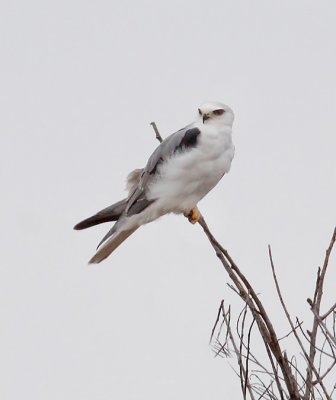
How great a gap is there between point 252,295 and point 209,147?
1.93 m

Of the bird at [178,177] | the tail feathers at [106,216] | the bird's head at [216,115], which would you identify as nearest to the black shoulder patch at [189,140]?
the bird at [178,177]

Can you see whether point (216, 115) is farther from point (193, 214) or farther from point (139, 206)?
point (139, 206)

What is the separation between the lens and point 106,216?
490 centimetres

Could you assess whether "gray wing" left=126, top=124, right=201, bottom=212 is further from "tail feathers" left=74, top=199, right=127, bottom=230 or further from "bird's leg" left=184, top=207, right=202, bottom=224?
"bird's leg" left=184, top=207, right=202, bottom=224

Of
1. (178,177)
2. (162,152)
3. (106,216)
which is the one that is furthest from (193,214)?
(106,216)

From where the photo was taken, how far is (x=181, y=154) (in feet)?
15.3

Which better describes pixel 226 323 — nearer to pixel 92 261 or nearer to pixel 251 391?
pixel 251 391

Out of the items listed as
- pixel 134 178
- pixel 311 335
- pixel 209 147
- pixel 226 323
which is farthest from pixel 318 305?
pixel 134 178

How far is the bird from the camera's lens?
4656 mm

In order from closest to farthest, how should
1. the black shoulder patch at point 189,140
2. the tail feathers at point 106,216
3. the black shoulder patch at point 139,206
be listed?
the black shoulder patch at point 189,140 → the tail feathers at point 106,216 → the black shoulder patch at point 139,206

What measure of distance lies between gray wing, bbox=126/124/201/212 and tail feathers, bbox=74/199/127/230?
6 centimetres

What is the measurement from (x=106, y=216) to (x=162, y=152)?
511 millimetres

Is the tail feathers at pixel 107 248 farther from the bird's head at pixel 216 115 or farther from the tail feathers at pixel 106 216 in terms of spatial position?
the bird's head at pixel 216 115

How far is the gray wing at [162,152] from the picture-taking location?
4656mm
